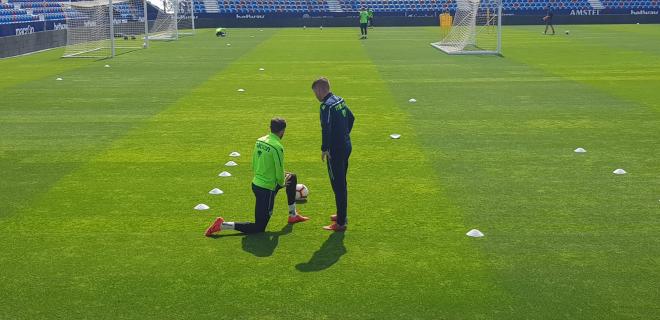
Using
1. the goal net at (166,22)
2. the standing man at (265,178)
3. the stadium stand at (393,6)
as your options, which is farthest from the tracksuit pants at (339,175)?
the stadium stand at (393,6)

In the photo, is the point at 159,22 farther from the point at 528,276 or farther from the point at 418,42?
the point at 528,276

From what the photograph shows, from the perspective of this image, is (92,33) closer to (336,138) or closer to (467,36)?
(467,36)

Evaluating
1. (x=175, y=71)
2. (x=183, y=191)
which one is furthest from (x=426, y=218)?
(x=175, y=71)

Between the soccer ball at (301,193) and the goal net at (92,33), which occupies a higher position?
the goal net at (92,33)

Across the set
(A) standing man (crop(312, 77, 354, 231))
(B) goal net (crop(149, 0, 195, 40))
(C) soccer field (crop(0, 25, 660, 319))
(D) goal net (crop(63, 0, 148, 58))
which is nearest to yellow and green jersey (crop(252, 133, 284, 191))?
(A) standing man (crop(312, 77, 354, 231))

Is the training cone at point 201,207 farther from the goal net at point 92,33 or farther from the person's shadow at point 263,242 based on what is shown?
the goal net at point 92,33

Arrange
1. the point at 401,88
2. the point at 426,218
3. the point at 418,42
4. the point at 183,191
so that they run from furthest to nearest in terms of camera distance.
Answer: the point at 418,42 → the point at 401,88 → the point at 183,191 → the point at 426,218

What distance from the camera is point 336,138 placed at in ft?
29.2

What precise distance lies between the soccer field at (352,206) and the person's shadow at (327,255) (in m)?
0.03

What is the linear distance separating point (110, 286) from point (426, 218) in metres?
3.89

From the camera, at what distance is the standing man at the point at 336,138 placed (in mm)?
8750

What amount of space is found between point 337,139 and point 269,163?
2.65 feet

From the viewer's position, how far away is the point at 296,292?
730 cm

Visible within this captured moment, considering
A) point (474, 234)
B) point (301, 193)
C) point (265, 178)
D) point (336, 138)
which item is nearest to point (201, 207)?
point (301, 193)
